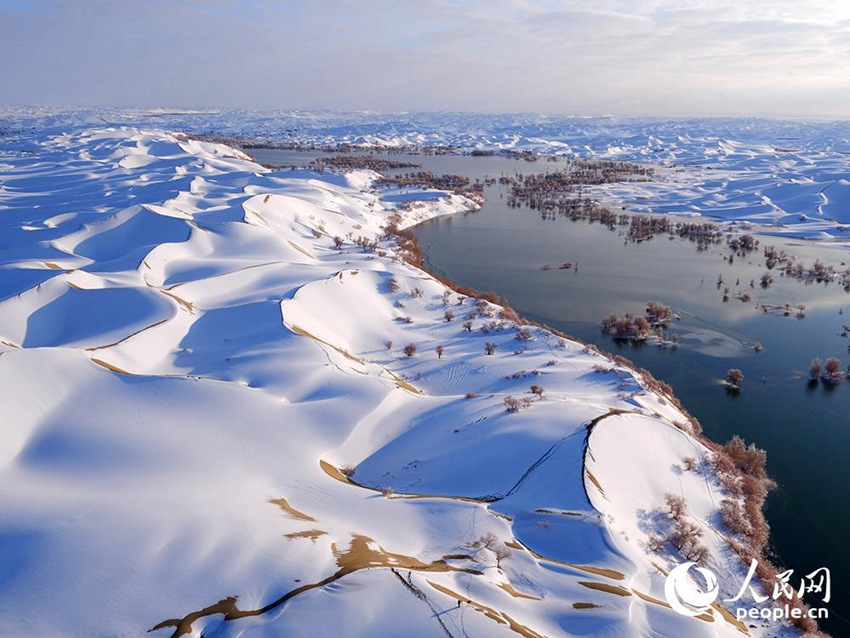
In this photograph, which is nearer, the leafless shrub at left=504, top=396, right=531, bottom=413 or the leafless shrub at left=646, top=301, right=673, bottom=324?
the leafless shrub at left=504, top=396, right=531, bottom=413

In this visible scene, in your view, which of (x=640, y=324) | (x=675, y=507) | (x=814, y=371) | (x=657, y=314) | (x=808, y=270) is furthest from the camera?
(x=808, y=270)

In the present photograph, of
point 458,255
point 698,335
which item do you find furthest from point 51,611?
point 458,255

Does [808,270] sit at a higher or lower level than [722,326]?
higher

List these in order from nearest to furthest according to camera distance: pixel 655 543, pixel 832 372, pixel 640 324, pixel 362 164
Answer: pixel 655 543, pixel 832 372, pixel 640 324, pixel 362 164

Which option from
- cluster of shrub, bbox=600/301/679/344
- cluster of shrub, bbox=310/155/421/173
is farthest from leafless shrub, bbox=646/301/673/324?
cluster of shrub, bbox=310/155/421/173

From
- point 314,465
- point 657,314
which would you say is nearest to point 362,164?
point 657,314

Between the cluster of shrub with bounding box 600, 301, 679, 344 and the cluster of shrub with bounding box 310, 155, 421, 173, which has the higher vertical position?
the cluster of shrub with bounding box 310, 155, 421, 173

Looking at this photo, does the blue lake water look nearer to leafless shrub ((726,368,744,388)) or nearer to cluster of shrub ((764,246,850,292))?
leafless shrub ((726,368,744,388))

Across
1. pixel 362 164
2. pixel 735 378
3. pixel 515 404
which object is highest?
pixel 362 164

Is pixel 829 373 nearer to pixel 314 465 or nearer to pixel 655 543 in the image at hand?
pixel 655 543
